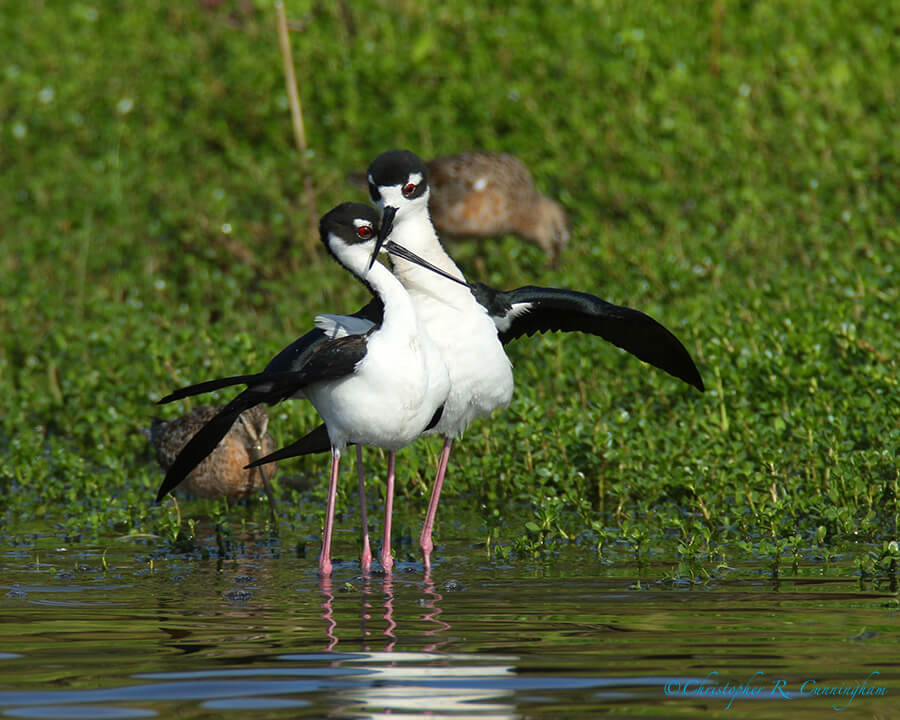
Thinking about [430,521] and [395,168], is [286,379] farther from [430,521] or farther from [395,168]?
[395,168]

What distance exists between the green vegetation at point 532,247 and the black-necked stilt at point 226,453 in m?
0.16

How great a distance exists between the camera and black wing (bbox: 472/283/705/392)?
23.3 feet

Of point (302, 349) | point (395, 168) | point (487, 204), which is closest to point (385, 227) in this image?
point (395, 168)

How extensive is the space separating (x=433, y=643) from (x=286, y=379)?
1.66 meters

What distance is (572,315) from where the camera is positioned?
24.2ft

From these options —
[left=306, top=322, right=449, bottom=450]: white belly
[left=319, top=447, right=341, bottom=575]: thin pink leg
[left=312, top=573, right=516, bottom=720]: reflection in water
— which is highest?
[left=306, top=322, right=449, bottom=450]: white belly

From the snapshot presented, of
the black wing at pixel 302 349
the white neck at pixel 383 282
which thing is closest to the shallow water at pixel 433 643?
the black wing at pixel 302 349

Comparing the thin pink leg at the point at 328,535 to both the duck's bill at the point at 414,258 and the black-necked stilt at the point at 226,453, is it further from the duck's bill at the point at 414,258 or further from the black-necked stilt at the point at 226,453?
the black-necked stilt at the point at 226,453

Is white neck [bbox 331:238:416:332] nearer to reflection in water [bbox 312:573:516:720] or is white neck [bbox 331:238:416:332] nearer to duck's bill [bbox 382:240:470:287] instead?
duck's bill [bbox 382:240:470:287]

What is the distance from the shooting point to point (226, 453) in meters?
8.17

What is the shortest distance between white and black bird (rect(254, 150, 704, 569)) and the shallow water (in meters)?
0.69

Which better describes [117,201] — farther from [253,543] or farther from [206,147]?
[253,543]

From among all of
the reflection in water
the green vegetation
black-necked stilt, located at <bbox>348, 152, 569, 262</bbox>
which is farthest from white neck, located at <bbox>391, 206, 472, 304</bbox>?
black-necked stilt, located at <bbox>348, 152, 569, 262</bbox>

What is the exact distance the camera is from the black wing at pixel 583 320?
23.3ft
